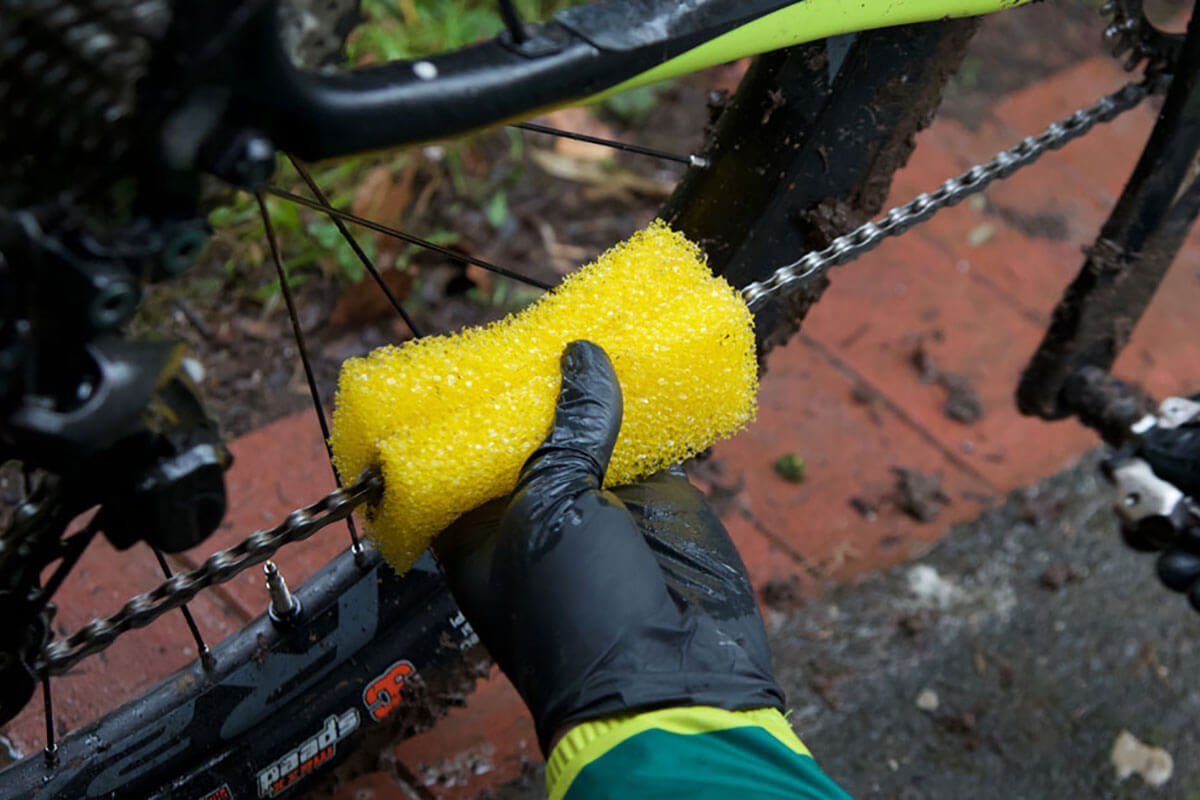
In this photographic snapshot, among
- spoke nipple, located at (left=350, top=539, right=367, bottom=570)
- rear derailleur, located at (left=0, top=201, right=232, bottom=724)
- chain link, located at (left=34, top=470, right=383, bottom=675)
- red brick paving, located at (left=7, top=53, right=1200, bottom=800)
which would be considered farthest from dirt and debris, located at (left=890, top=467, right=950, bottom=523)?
rear derailleur, located at (left=0, top=201, right=232, bottom=724)

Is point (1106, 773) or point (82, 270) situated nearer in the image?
point (82, 270)

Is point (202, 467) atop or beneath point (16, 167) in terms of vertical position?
beneath

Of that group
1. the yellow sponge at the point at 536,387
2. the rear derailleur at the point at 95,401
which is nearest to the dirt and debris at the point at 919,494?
the yellow sponge at the point at 536,387

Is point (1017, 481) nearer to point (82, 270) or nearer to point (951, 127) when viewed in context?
point (951, 127)

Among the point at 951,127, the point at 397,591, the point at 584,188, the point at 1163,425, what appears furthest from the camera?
the point at 951,127

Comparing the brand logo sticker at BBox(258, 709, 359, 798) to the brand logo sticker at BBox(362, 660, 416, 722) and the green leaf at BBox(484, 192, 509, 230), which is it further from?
the green leaf at BBox(484, 192, 509, 230)

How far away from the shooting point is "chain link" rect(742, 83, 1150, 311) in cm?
142

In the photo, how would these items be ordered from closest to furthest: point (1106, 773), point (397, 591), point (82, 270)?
point (82, 270), point (397, 591), point (1106, 773)

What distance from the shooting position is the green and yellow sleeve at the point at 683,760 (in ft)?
3.43

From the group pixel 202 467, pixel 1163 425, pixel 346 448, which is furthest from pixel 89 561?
pixel 1163 425

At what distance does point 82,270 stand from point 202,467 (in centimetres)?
23

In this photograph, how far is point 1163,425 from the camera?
1950 millimetres

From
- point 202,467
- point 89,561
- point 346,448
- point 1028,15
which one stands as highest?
point 202,467

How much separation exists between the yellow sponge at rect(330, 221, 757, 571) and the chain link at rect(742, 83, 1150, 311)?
130 mm
